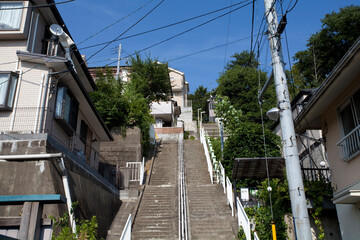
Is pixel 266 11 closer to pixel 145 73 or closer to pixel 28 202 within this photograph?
pixel 28 202

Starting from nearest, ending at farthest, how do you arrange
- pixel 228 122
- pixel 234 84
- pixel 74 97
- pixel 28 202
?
1. pixel 28 202
2. pixel 74 97
3. pixel 228 122
4. pixel 234 84

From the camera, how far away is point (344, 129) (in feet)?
29.9

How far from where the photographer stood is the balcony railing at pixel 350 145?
796 cm

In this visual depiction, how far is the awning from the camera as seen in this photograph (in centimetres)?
1130

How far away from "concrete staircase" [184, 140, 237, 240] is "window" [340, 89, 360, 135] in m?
5.18

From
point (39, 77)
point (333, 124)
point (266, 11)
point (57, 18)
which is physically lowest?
point (333, 124)

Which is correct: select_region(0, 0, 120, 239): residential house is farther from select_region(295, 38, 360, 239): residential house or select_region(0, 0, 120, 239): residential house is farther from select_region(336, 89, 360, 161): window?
select_region(336, 89, 360, 161): window

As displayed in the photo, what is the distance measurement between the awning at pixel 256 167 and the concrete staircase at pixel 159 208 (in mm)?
3244

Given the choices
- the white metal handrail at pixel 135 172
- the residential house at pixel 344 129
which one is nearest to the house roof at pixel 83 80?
Answer: the white metal handrail at pixel 135 172

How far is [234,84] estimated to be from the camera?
123ft

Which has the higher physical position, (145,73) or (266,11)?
(145,73)

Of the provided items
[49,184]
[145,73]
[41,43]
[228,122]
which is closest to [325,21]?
[228,122]

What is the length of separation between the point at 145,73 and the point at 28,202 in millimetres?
25311

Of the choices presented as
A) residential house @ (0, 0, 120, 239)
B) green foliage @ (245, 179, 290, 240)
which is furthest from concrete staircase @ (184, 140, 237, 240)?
residential house @ (0, 0, 120, 239)
